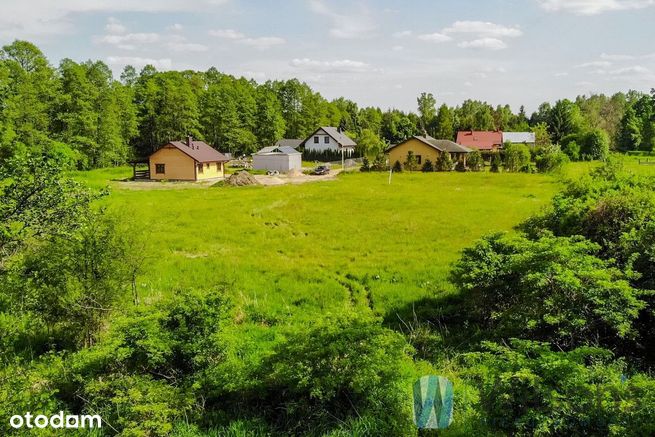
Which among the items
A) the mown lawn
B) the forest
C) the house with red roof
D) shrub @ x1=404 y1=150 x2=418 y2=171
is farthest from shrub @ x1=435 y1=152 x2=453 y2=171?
the forest

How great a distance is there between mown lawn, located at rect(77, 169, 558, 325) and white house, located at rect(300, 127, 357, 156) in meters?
37.8

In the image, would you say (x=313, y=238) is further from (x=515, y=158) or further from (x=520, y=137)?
(x=520, y=137)

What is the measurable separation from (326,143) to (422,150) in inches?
980

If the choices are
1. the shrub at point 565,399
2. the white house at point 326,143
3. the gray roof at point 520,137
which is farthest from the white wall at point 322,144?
the shrub at point 565,399

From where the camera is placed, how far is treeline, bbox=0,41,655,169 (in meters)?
47.9

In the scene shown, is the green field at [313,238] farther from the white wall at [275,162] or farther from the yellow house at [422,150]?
the white wall at [275,162]

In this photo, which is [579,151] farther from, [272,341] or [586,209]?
[272,341]

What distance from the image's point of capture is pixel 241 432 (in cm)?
665

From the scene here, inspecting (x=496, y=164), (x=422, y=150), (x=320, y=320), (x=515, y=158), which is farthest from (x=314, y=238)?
(x=422, y=150)

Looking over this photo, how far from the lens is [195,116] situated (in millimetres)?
69562

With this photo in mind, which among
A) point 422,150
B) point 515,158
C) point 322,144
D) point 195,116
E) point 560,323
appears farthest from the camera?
point 322,144

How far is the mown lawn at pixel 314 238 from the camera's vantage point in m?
13.0

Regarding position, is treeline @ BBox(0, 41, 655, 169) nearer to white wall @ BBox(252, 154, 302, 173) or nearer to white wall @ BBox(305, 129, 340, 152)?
white wall @ BBox(305, 129, 340, 152)

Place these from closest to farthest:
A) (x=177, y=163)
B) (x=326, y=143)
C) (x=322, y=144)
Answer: (x=177, y=163) → (x=326, y=143) → (x=322, y=144)
